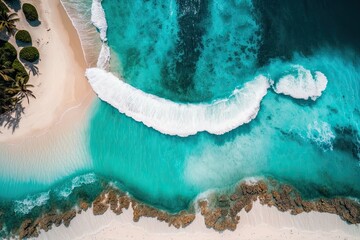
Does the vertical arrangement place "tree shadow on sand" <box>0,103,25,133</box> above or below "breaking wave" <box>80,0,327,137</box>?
below

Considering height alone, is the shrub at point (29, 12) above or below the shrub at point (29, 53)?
above

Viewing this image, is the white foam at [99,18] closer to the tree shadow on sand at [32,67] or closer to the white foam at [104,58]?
the white foam at [104,58]

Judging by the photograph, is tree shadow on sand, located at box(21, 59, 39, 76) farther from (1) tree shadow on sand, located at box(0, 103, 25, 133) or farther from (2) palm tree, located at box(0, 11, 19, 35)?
(1) tree shadow on sand, located at box(0, 103, 25, 133)

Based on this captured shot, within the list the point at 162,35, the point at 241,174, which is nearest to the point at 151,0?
the point at 162,35

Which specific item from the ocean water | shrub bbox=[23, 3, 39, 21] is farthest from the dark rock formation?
shrub bbox=[23, 3, 39, 21]

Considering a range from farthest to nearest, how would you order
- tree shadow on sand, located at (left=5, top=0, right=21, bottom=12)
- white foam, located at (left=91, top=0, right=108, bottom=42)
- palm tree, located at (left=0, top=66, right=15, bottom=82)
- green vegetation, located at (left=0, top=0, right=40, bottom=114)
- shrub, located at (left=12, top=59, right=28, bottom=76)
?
1. white foam, located at (left=91, top=0, right=108, bottom=42)
2. tree shadow on sand, located at (left=5, top=0, right=21, bottom=12)
3. shrub, located at (left=12, top=59, right=28, bottom=76)
4. green vegetation, located at (left=0, top=0, right=40, bottom=114)
5. palm tree, located at (left=0, top=66, right=15, bottom=82)

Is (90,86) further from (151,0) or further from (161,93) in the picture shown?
(151,0)

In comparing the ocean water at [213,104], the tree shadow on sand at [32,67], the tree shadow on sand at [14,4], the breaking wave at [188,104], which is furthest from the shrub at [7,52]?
the breaking wave at [188,104]
